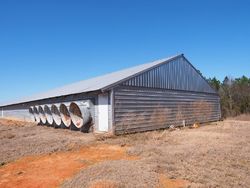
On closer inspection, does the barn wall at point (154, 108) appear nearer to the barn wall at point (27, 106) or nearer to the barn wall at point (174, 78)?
the barn wall at point (174, 78)

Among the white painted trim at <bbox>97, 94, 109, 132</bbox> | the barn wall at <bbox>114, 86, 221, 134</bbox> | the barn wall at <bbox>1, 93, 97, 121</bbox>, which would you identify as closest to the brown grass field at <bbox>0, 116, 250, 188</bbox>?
the white painted trim at <bbox>97, 94, 109, 132</bbox>

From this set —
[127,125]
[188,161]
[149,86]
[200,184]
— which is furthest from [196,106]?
[200,184]

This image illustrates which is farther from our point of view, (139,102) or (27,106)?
(27,106)

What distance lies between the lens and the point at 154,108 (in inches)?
701

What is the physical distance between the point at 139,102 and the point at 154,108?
1.52m

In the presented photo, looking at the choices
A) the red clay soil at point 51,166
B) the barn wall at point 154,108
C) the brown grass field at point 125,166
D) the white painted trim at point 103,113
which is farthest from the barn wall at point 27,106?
the red clay soil at point 51,166

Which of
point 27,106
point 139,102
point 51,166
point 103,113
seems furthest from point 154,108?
point 27,106

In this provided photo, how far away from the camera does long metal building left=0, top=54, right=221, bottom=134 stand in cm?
1552

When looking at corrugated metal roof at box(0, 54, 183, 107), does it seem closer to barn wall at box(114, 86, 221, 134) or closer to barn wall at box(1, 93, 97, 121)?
barn wall at box(1, 93, 97, 121)

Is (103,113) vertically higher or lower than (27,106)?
lower

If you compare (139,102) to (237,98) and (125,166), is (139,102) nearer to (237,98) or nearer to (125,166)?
(125,166)

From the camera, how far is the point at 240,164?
752 cm

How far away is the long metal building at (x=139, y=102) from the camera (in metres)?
15.5

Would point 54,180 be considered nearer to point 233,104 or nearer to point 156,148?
point 156,148
